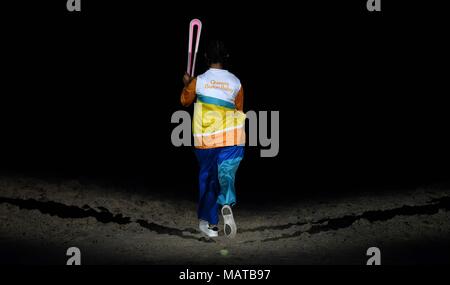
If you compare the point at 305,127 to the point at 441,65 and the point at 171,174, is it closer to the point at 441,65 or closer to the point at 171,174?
the point at 441,65

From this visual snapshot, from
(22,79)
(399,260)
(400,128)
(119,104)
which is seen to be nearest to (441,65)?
(400,128)

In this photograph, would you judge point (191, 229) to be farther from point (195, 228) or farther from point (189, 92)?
point (189, 92)

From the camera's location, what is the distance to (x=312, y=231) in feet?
26.6

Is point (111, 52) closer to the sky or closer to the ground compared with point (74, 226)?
closer to the sky

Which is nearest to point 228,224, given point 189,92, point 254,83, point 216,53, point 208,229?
point 208,229

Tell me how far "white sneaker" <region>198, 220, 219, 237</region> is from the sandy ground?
0.08 m

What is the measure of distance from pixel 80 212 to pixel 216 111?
2051mm

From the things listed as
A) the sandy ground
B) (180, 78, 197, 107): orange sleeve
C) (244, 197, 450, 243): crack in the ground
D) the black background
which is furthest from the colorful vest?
the black background

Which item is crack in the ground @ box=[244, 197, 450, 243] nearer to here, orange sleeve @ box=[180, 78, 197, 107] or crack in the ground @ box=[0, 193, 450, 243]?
crack in the ground @ box=[0, 193, 450, 243]

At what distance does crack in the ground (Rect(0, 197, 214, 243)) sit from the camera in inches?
334

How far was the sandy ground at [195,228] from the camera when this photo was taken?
7.02m

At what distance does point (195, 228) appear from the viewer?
8.59 metres

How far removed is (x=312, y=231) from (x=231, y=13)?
802 centimetres

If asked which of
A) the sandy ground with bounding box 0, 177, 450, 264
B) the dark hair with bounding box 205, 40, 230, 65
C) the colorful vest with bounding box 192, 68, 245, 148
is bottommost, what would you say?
the sandy ground with bounding box 0, 177, 450, 264
